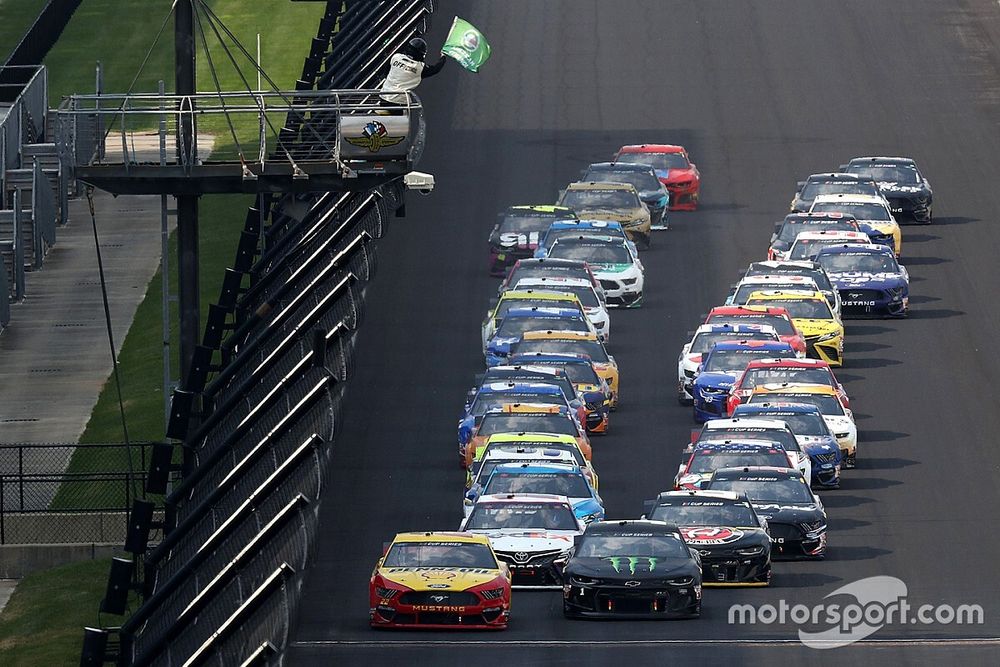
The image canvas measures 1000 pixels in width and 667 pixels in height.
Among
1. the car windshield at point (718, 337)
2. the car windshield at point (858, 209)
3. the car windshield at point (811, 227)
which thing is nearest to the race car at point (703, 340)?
the car windshield at point (718, 337)

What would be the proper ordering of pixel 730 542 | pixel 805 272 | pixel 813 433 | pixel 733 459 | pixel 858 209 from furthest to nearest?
pixel 858 209, pixel 805 272, pixel 813 433, pixel 733 459, pixel 730 542

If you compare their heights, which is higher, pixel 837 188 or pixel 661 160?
pixel 661 160

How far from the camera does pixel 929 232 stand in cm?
5800

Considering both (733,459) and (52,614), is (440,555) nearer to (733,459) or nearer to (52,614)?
(52,614)

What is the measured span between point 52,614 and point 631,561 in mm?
9250

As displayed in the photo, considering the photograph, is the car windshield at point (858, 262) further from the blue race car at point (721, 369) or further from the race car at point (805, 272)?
the blue race car at point (721, 369)

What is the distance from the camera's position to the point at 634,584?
101 ft

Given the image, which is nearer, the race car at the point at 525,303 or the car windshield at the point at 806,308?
the race car at the point at 525,303

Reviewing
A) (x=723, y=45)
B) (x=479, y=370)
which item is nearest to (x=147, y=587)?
(x=479, y=370)

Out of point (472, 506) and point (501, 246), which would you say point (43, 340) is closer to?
point (501, 246)

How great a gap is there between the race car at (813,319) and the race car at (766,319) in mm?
429

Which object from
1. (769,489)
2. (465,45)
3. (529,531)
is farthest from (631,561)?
(465,45)

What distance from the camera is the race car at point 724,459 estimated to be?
120ft

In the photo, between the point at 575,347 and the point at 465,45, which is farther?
the point at 575,347
